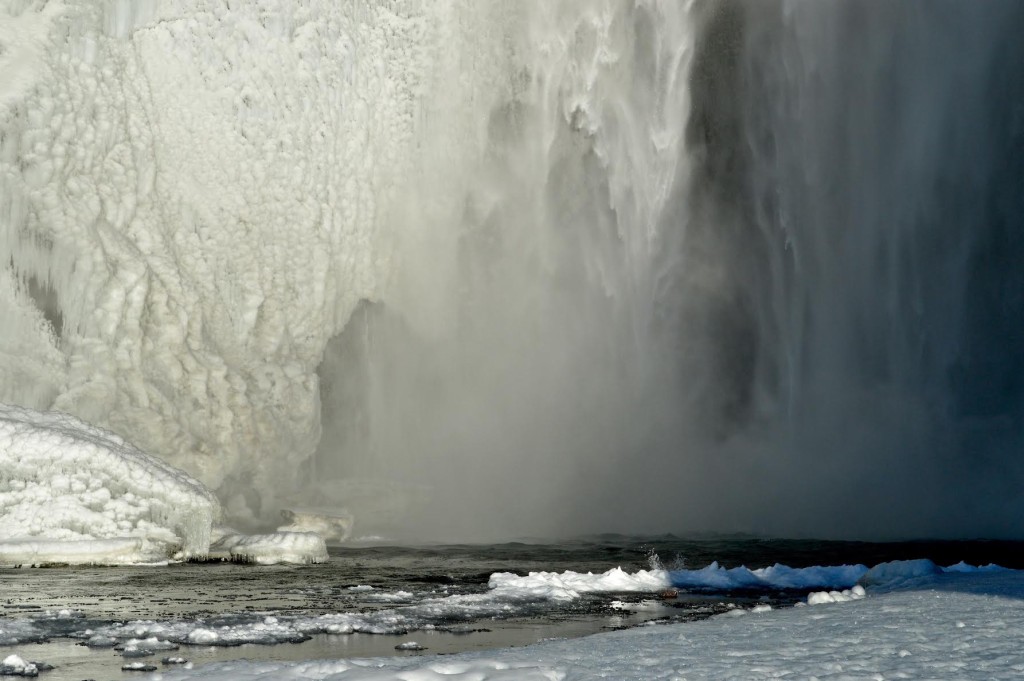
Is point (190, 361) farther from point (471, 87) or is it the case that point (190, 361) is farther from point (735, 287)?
point (735, 287)

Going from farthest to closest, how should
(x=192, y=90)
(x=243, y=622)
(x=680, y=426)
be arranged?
1. (x=680, y=426)
2. (x=192, y=90)
3. (x=243, y=622)

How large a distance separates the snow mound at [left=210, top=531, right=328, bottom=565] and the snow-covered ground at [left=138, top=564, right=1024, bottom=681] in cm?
1264

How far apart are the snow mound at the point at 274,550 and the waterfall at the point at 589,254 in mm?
6898

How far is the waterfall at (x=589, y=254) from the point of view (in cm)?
3103

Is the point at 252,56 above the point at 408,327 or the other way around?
above

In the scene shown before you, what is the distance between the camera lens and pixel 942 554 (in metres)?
27.8

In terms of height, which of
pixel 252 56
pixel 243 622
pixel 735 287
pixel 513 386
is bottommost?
pixel 243 622

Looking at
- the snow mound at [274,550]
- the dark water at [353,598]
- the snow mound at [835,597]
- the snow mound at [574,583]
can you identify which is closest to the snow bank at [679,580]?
the snow mound at [574,583]

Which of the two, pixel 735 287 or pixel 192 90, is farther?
pixel 735 287

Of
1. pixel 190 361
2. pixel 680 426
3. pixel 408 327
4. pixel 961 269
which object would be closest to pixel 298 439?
pixel 190 361

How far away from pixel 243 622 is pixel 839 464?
32217 millimetres

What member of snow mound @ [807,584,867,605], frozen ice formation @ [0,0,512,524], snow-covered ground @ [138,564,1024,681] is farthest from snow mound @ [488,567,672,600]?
frozen ice formation @ [0,0,512,524]

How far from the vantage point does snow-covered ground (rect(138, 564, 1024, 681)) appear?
27.1ft

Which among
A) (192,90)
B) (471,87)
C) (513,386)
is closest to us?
(192,90)
